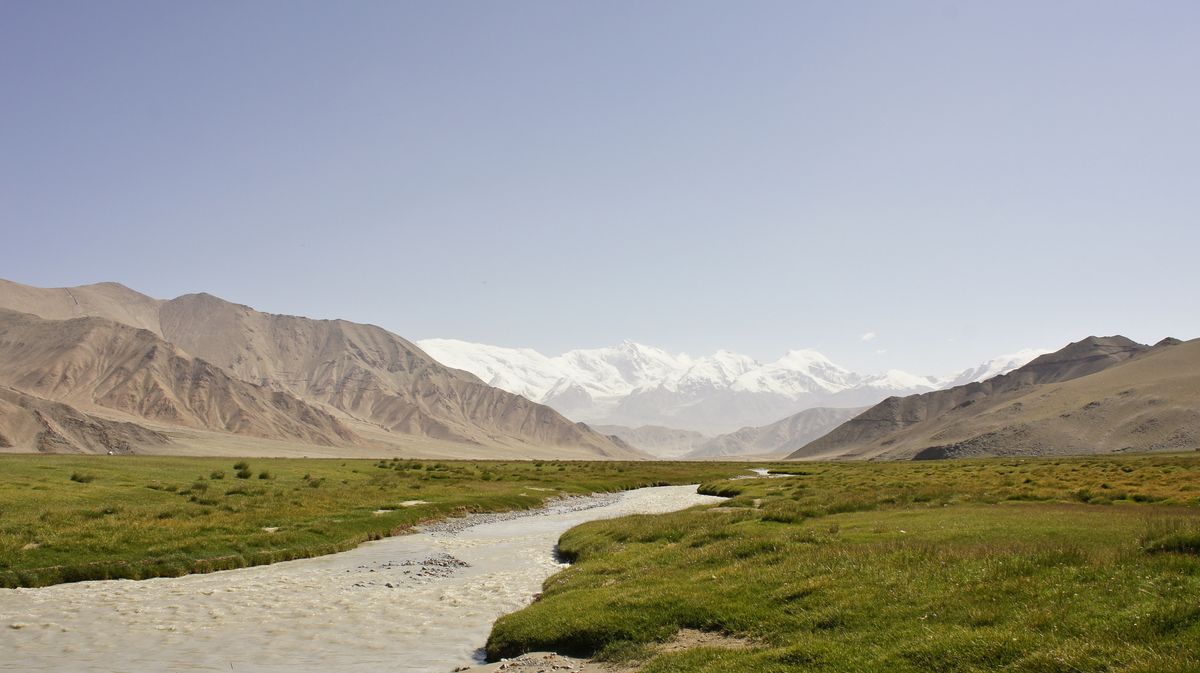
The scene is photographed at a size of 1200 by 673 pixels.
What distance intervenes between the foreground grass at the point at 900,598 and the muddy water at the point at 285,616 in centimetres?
295

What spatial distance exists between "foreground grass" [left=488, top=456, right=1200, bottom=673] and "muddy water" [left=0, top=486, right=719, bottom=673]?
2.95m

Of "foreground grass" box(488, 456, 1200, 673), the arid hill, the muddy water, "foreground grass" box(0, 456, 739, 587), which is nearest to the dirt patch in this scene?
"foreground grass" box(488, 456, 1200, 673)

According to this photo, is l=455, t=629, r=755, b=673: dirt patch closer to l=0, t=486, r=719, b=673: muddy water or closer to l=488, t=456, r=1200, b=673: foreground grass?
l=488, t=456, r=1200, b=673: foreground grass

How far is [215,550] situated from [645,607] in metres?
26.8

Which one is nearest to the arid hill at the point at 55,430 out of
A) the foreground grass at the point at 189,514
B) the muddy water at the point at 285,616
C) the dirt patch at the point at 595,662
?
the foreground grass at the point at 189,514

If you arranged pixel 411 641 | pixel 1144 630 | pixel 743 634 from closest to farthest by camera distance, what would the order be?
pixel 1144 630, pixel 743 634, pixel 411 641

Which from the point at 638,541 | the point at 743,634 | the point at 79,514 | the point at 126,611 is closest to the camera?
the point at 743,634

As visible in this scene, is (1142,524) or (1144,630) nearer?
(1144,630)

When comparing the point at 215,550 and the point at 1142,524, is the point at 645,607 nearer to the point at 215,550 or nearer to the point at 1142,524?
the point at 1142,524

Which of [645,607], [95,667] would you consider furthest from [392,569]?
[645,607]

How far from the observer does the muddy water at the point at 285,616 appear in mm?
20766

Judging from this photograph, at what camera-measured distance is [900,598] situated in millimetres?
17719

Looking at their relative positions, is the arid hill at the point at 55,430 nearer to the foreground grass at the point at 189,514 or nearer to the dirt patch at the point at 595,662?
the foreground grass at the point at 189,514

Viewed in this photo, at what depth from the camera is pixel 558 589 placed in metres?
26.8
